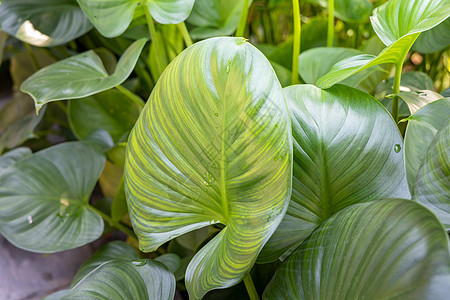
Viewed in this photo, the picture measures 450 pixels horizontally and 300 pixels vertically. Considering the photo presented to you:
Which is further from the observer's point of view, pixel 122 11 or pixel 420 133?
pixel 122 11

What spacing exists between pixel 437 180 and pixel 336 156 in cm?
9

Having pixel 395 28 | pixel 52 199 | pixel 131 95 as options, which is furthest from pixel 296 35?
pixel 52 199

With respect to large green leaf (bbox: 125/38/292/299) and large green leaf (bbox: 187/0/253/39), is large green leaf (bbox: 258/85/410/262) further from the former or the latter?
large green leaf (bbox: 187/0/253/39)

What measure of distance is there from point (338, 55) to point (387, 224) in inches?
14.9

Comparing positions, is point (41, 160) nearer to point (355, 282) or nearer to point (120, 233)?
point (120, 233)

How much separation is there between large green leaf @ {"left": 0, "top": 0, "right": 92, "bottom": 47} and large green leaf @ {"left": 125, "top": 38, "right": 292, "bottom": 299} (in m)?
0.44

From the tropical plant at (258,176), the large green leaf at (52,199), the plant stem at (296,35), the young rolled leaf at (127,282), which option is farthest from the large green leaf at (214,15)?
the young rolled leaf at (127,282)

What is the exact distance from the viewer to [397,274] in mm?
263

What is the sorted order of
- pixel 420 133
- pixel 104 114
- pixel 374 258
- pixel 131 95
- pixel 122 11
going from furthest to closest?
pixel 104 114 → pixel 131 95 → pixel 122 11 → pixel 420 133 → pixel 374 258

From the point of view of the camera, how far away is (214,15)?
2.28 ft

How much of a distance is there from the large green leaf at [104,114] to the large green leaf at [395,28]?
458 mm

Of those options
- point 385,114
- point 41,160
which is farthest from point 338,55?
point 41,160

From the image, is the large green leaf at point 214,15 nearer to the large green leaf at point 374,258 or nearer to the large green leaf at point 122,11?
the large green leaf at point 122,11

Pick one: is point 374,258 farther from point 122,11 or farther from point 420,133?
point 122,11
